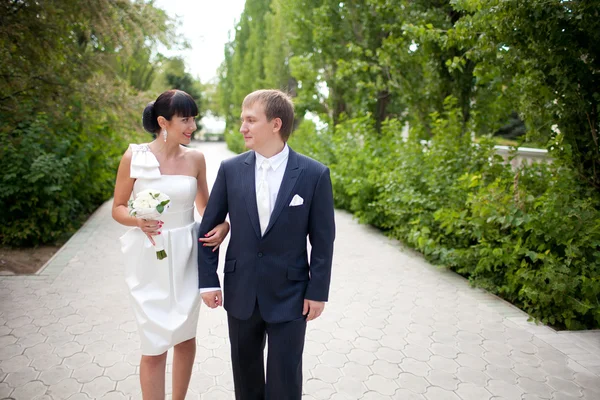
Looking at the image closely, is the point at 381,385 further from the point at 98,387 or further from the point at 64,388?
the point at 64,388

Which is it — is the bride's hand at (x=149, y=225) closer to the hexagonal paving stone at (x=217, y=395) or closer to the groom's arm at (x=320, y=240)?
the groom's arm at (x=320, y=240)

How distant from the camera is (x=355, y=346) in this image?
4.42m

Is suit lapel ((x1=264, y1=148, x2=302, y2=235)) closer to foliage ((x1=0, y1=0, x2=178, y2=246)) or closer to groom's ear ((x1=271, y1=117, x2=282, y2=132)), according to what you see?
groom's ear ((x1=271, y1=117, x2=282, y2=132))

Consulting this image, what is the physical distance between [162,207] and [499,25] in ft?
14.8

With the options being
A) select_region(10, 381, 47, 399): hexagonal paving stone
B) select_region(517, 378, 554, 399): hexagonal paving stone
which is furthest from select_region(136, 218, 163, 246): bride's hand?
select_region(517, 378, 554, 399): hexagonal paving stone

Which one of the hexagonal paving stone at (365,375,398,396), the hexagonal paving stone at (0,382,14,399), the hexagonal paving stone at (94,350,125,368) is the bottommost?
the hexagonal paving stone at (94,350,125,368)

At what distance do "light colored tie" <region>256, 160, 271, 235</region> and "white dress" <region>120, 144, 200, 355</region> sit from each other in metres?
0.54

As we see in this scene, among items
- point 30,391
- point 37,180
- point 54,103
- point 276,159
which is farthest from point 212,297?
point 54,103

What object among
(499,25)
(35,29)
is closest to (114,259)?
(35,29)

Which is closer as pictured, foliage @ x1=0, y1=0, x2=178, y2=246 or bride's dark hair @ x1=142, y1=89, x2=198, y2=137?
bride's dark hair @ x1=142, y1=89, x2=198, y2=137

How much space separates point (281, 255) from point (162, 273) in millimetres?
703

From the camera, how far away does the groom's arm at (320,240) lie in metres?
2.47

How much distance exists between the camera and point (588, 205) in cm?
521

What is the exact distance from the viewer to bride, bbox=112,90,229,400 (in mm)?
2688
